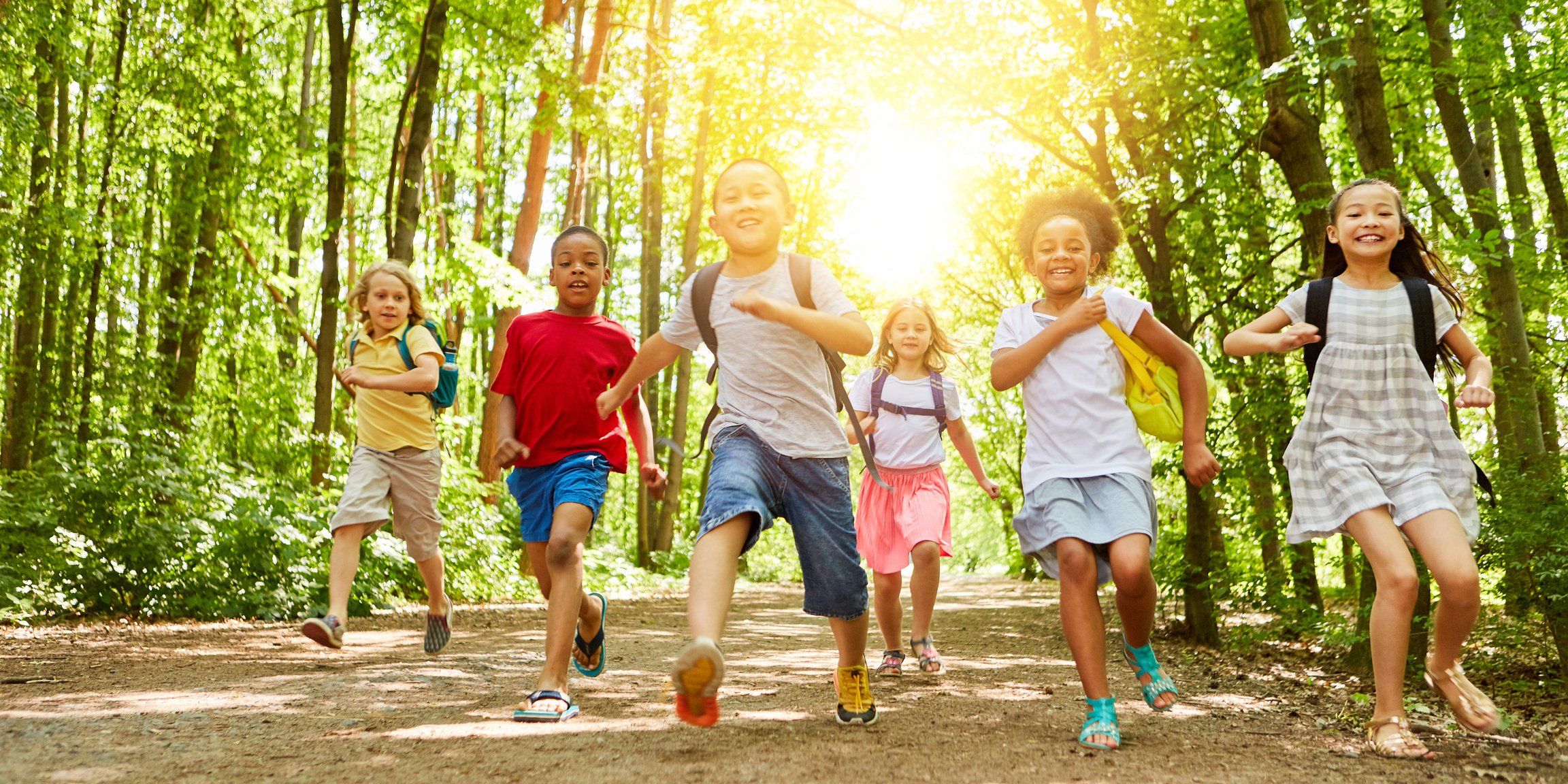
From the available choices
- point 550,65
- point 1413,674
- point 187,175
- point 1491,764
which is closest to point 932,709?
point 1491,764

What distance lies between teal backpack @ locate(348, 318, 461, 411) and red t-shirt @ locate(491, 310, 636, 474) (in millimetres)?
1171

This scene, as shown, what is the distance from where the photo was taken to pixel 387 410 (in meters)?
7.06


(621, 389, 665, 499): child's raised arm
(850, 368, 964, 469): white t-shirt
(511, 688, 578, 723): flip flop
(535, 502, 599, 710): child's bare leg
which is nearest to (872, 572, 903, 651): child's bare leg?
(850, 368, 964, 469): white t-shirt

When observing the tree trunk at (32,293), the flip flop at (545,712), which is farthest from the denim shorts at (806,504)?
the tree trunk at (32,293)

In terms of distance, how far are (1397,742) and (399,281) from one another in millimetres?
5435

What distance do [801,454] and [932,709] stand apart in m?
1.77

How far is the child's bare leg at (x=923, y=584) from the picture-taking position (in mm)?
7094

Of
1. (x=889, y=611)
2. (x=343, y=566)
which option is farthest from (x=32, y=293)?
(x=889, y=611)

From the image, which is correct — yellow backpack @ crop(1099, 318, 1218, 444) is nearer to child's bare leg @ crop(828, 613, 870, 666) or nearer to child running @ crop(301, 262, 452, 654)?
child's bare leg @ crop(828, 613, 870, 666)

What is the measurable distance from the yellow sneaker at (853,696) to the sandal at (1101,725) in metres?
0.87

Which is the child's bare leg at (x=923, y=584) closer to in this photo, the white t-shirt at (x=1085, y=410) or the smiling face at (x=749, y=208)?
the white t-shirt at (x=1085, y=410)

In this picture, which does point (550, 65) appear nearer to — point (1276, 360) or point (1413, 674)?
point (1276, 360)

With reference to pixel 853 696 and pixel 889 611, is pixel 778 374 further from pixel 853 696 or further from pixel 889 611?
pixel 889 611

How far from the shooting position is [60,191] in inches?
595
